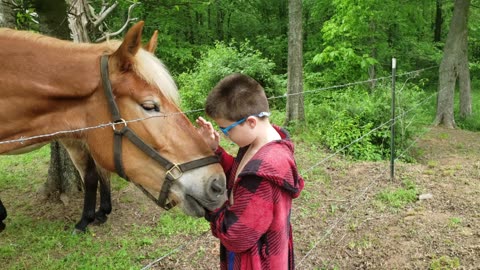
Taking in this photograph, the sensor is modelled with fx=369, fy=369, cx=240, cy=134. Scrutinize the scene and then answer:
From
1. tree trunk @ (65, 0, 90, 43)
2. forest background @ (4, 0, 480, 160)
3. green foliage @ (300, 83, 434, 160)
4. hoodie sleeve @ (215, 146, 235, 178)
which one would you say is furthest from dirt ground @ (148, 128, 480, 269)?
tree trunk @ (65, 0, 90, 43)

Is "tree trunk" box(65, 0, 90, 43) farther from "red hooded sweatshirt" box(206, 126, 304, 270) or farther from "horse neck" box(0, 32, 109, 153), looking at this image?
"red hooded sweatshirt" box(206, 126, 304, 270)

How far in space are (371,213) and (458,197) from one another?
4.31 feet

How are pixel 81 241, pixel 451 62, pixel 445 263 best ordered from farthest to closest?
pixel 451 62 → pixel 81 241 → pixel 445 263

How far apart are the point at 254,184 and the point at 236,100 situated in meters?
0.36

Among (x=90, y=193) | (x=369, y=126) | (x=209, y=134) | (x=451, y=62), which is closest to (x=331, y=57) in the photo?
(x=451, y=62)

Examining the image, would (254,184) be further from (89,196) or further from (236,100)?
(89,196)

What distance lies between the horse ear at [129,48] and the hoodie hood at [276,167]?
77cm

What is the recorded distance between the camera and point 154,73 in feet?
5.83

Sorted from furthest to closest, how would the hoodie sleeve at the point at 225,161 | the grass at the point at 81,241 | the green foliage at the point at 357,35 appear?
the green foliage at the point at 357,35 → the grass at the point at 81,241 → the hoodie sleeve at the point at 225,161

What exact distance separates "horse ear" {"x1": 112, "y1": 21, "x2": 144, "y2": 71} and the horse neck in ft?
0.43

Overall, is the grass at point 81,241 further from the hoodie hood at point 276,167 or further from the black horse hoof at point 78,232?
the hoodie hood at point 276,167

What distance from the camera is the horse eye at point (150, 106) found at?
1757 millimetres

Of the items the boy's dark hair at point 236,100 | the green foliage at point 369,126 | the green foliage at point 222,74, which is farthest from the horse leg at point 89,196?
the green foliage at point 222,74

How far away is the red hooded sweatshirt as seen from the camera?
1435 millimetres
